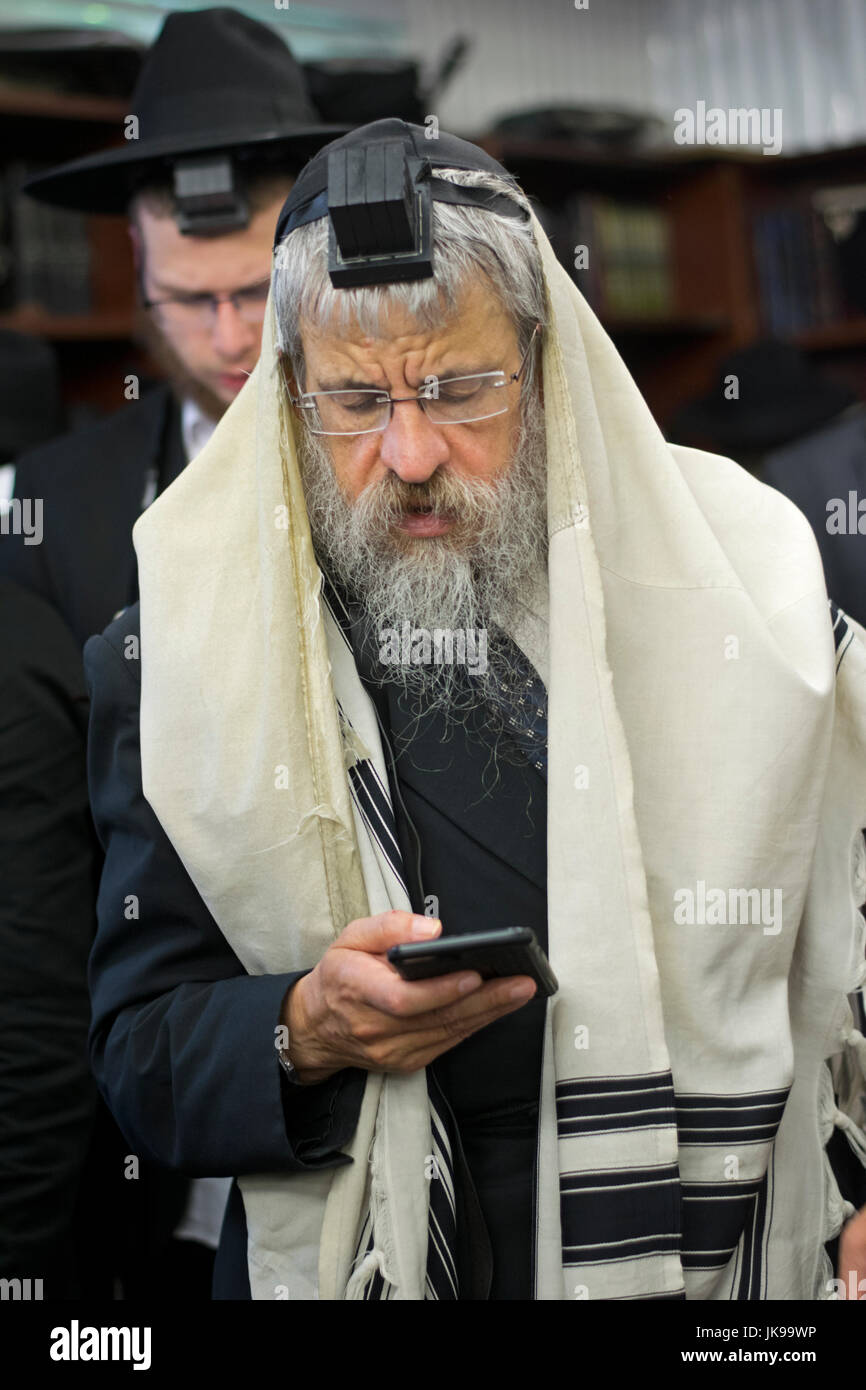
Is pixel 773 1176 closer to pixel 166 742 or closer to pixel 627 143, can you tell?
pixel 166 742

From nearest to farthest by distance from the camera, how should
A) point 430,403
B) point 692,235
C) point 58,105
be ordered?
point 430,403 < point 58,105 < point 692,235

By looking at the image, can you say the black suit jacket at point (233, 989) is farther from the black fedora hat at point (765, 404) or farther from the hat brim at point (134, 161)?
the black fedora hat at point (765, 404)

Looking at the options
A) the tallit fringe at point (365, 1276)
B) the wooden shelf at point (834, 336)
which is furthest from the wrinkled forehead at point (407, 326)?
the wooden shelf at point (834, 336)

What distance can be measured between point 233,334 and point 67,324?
1808mm

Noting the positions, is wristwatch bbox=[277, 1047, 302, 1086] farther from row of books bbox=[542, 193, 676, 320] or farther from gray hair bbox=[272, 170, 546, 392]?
row of books bbox=[542, 193, 676, 320]

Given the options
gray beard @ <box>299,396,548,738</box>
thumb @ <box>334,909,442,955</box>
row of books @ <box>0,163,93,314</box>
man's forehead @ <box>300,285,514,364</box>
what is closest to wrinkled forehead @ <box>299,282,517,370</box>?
man's forehead @ <box>300,285,514,364</box>

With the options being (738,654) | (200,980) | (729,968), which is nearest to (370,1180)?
(200,980)

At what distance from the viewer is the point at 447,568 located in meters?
1.70

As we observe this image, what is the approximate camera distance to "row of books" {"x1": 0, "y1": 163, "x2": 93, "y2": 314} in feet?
13.0

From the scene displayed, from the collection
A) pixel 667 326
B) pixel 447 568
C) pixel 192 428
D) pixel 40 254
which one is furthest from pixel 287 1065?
pixel 667 326

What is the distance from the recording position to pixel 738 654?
1.61 meters

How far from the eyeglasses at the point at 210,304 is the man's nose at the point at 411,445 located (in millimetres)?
861

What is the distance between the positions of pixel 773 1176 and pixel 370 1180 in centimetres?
47

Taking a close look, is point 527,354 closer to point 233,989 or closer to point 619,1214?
point 233,989
